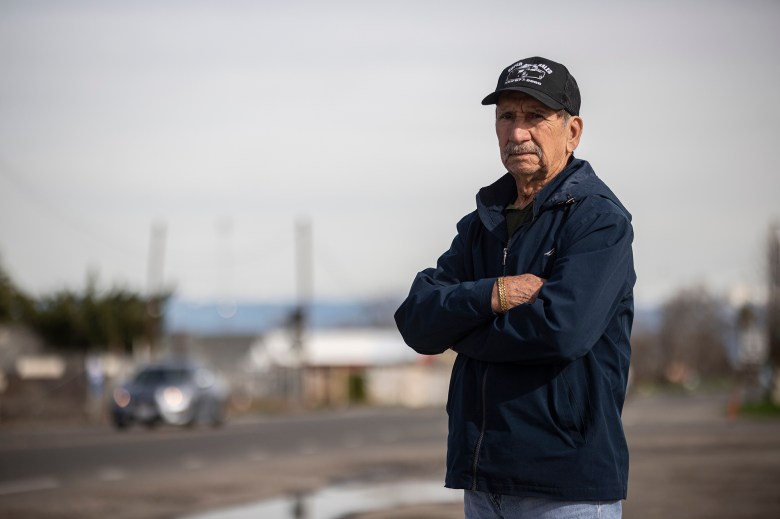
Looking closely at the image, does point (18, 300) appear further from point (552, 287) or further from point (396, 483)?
point (552, 287)

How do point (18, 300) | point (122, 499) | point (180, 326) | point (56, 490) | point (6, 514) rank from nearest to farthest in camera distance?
point (6, 514) < point (122, 499) < point (56, 490) < point (18, 300) < point (180, 326)

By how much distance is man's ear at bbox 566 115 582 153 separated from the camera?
411 centimetres

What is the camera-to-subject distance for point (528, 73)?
3.96 m

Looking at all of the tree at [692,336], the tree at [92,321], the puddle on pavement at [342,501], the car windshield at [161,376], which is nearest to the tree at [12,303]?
the tree at [92,321]

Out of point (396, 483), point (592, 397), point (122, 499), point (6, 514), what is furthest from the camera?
point (396, 483)

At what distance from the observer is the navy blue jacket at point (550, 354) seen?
365cm

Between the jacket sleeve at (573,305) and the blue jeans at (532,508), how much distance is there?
1.28 ft

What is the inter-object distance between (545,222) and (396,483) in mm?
10410

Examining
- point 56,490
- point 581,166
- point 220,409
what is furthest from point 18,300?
point 581,166

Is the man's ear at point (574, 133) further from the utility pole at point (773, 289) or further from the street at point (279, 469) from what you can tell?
the utility pole at point (773, 289)

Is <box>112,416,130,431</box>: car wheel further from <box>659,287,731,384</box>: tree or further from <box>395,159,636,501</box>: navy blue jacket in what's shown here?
<box>659,287,731,384</box>: tree

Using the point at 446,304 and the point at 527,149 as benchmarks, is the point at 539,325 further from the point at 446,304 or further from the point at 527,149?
the point at 527,149

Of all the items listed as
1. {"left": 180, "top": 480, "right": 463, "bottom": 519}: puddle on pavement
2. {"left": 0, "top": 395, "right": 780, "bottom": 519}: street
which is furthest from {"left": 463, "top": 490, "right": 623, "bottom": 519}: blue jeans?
{"left": 180, "top": 480, "right": 463, "bottom": 519}: puddle on pavement

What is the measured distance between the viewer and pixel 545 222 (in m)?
3.91
